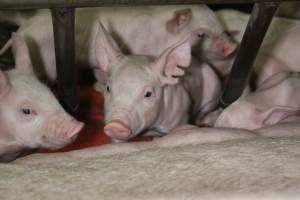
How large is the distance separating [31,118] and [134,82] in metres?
0.45

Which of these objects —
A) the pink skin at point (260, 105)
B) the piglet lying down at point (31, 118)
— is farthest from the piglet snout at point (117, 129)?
the pink skin at point (260, 105)

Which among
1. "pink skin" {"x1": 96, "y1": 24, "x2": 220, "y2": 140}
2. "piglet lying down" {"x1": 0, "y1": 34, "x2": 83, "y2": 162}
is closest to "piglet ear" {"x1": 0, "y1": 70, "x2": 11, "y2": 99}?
"piglet lying down" {"x1": 0, "y1": 34, "x2": 83, "y2": 162}

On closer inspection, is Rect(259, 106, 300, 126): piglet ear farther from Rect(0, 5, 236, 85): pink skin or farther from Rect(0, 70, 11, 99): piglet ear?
Rect(0, 70, 11, 99): piglet ear

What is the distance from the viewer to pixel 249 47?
2.14 m

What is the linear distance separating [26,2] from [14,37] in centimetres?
65

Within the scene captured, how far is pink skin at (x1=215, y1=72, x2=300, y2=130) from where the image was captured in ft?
7.50

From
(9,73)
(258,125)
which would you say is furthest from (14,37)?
(258,125)

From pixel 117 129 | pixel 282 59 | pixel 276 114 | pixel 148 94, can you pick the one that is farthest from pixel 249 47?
pixel 282 59

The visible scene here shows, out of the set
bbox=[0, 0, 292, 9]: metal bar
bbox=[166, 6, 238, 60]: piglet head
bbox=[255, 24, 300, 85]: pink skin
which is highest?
bbox=[0, 0, 292, 9]: metal bar

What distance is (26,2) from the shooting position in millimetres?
1616

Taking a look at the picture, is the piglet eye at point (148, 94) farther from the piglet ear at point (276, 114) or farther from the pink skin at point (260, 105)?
the piglet ear at point (276, 114)

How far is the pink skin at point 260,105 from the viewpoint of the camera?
2287 mm

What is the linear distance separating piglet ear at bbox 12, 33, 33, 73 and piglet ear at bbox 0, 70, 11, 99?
0.19m

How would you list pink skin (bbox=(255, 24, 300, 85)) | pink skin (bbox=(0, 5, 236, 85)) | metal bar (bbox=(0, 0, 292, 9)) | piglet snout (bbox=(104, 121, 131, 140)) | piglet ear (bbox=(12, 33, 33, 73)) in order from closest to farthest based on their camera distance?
metal bar (bbox=(0, 0, 292, 9)) < piglet snout (bbox=(104, 121, 131, 140)) < piglet ear (bbox=(12, 33, 33, 73)) < pink skin (bbox=(0, 5, 236, 85)) < pink skin (bbox=(255, 24, 300, 85))
